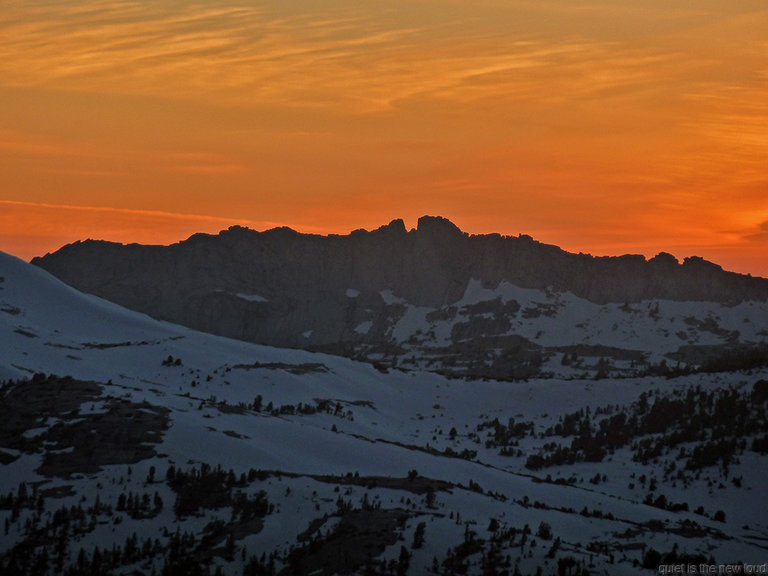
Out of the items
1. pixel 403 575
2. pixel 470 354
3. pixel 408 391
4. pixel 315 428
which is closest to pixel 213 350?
pixel 408 391

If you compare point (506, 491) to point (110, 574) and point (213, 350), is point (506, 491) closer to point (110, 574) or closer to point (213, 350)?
point (110, 574)

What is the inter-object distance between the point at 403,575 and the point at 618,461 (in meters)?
35.5

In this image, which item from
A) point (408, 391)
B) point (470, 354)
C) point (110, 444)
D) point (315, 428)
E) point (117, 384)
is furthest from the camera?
point (470, 354)

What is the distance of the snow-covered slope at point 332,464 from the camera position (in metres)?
39.4

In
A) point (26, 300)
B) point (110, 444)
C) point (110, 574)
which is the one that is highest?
point (26, 300)

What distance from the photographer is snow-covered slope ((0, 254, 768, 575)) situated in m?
39.4

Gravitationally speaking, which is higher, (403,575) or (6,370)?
(6,370)

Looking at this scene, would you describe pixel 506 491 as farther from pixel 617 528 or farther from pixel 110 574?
pixel 110 574

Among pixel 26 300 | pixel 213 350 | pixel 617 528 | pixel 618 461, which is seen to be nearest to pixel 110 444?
pixel 617 528

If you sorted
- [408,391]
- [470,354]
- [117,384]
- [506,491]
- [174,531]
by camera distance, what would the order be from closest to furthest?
[174,531] → [506,491] → [117,384] → [408,391] → [470,354]

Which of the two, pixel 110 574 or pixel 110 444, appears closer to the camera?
pixel 110 574

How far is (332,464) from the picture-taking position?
180 feet

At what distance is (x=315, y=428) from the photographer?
203 feet

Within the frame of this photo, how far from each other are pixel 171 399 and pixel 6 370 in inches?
376
